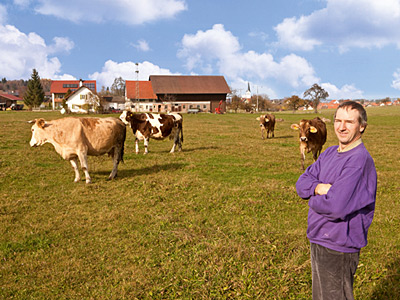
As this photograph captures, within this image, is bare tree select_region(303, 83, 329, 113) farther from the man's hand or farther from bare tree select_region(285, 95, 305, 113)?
the man's hand

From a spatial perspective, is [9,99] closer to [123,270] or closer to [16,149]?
[16,149]

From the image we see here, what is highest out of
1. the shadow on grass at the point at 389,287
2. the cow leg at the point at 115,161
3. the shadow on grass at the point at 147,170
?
the cow leg at the point at 115,161

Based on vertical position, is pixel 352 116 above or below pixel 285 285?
above

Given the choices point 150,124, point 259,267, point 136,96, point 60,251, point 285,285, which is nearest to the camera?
point 285,285

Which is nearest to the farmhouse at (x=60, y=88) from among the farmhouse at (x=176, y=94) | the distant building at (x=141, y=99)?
the distant building at (x=141, y=99)

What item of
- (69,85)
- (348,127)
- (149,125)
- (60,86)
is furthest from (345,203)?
(69,85)

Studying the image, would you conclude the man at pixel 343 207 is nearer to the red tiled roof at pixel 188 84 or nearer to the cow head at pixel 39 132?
the cow head at pixel 39 132

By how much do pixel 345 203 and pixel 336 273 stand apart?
2.11 feet

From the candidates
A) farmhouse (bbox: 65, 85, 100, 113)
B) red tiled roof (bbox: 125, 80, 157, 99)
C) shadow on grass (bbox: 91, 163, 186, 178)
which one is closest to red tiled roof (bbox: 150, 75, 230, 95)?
red tiled roof (bbox: 125, 80, 157, 99)

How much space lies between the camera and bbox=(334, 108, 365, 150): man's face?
2633 mm

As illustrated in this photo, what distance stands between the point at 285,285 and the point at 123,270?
7.73 feet

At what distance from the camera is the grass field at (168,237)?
4.34 meters

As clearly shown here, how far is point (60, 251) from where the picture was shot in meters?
5.35

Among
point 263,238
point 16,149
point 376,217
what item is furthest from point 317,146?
point 16,149
